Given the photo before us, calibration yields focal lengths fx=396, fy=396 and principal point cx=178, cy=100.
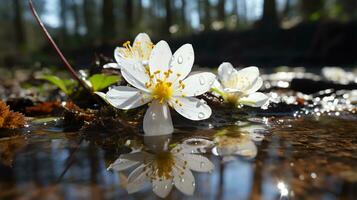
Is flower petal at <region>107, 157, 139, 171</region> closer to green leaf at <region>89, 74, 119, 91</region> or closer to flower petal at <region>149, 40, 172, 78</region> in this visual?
flower petal at <region>149, 40, 172, 78</region>

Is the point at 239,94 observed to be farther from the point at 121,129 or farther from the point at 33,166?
the point at 33,166

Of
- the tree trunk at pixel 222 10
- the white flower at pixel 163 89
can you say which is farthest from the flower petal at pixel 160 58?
the tree trunk at pixel 222 10

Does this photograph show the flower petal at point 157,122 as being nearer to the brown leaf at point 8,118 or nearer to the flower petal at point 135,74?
the flower petal at point 135,74

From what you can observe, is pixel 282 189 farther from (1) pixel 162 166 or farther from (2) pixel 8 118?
(2) pixel 8 118

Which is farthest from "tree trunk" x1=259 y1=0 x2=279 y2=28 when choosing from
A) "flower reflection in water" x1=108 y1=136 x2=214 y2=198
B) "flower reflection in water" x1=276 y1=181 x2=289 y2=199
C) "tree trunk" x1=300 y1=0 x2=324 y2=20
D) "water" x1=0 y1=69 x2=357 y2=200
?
"flower reflection in water" x1=276 y1=181 x2=289 y2=199

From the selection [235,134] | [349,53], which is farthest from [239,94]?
[349,53]

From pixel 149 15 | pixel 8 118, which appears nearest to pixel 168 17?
pixel 8 118
